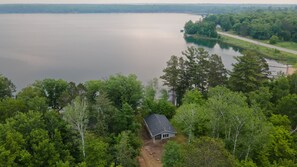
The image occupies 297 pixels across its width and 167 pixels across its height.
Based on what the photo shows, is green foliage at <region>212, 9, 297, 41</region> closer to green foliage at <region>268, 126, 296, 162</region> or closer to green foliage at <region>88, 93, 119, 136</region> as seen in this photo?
green foliage at <region>268, 126, 296, 162</region>

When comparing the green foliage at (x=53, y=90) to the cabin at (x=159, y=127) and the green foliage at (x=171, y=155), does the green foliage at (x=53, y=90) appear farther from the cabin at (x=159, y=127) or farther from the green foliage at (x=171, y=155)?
the green foliage at (x=171, y=155)

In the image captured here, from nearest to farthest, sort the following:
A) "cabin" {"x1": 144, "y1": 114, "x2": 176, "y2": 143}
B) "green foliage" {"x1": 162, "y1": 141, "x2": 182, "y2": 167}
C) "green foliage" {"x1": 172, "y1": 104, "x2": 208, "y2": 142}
A: 1. "green foliage" {"x1": 162, "y1": 141, "x2": 182, "y2": 167}
2. "green foliage" {"x1": 172, "y1": 104, "x2": 208, "y2": 142}
3. "cabin" {"x1": 144, "y1": 114, "x2": 176, "y2": 143}

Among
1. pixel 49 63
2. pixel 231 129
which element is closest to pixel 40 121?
pixel 231 129

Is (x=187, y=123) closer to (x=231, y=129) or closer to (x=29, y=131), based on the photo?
(x=231, y=129)

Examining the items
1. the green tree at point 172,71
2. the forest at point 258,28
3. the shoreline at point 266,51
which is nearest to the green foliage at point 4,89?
the green tree at point 172,71

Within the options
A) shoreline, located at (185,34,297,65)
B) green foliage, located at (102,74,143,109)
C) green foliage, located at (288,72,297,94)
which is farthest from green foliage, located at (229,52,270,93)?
shoreline, located at (185,34,297,65)

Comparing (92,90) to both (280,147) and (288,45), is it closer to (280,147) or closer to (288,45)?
(280,147)

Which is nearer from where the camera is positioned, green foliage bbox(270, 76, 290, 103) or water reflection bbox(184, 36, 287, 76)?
green foliage bbox(270, 76, 290, 103)
